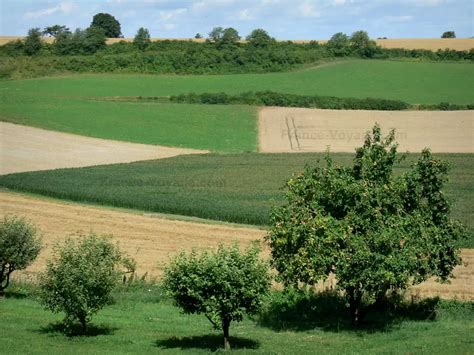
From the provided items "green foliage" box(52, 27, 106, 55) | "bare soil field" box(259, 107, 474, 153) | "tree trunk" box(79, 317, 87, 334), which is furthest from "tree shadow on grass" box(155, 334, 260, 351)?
"green foliage" box(52, 27, 106, 55)

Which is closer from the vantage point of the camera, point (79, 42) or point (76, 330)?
point (76, 330)

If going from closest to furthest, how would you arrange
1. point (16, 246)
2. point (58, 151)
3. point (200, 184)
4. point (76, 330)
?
point (76, 330)
point (16, 246)
point (200, 184)
point (58, 151)

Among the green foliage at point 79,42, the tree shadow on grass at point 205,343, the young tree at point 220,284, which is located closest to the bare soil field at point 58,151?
the tree shadow on grass at point 205,343

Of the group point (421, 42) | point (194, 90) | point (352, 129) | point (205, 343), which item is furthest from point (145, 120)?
point (421, 42)

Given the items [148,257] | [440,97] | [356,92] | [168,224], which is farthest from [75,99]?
[148,257]

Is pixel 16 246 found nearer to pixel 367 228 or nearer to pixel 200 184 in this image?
pixel 367 228

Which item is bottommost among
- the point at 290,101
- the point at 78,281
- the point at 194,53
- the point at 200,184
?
the point at 200,184

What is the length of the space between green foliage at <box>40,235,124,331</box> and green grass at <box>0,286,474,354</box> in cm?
116

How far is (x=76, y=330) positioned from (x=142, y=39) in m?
122

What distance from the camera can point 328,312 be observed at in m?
36.8

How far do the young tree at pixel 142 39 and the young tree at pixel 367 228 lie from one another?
11021 cm

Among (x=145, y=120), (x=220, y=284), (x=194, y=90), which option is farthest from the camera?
(x=194, y=90)

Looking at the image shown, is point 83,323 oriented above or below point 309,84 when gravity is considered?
below

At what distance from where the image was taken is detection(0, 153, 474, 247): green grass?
57.6 meters
